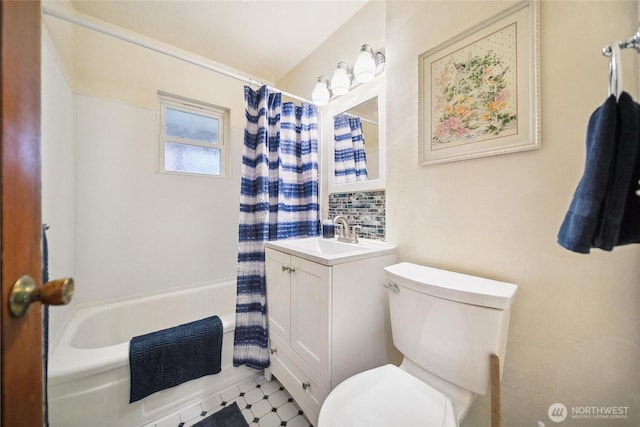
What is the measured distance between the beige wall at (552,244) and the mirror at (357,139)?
1.30 feet

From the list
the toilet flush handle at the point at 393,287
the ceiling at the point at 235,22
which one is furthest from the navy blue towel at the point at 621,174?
the ceiling at the point at 235,22

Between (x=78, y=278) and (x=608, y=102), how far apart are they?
9.00ft

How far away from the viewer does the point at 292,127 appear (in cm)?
175

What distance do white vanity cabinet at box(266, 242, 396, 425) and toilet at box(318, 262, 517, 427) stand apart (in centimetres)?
19

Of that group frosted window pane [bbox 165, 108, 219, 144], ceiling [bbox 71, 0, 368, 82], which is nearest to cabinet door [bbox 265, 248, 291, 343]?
frosted window pane [bbox 165, 108, 219, 144]

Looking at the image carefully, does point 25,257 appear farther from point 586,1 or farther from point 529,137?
point 586,1

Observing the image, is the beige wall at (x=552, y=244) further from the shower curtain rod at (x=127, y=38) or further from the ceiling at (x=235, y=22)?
the shower curtain rod at (x=127, y=38)

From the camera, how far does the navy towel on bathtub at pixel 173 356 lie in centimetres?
121

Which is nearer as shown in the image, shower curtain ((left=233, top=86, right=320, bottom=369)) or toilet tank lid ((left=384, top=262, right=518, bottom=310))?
toilet tank lid ((left=384, top=262, right=518, bottom=310))

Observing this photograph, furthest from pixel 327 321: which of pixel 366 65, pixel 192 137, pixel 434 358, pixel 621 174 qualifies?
pixel 192 137

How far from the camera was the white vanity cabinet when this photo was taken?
105cm

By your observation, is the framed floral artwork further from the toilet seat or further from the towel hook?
the toilet seat

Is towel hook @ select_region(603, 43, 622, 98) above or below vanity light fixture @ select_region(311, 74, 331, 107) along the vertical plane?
below

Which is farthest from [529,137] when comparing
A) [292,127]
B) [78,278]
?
[78,278]
